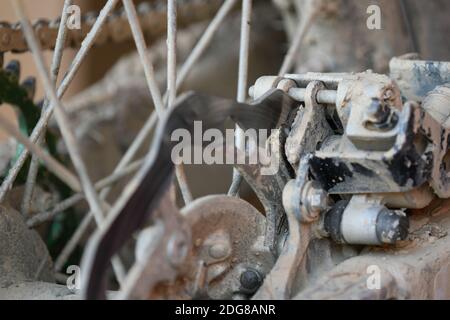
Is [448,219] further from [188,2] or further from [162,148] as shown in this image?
[188,2]

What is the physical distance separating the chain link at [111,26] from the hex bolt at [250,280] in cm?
71

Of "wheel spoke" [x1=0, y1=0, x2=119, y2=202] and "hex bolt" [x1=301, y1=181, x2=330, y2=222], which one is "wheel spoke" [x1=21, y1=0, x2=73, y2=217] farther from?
"hex bolt" [x1=301, y1=181, x2=330, y2=222]

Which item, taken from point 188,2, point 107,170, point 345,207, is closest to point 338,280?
point 345,207

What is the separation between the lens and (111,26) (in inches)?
77.3

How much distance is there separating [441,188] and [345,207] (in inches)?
5.0

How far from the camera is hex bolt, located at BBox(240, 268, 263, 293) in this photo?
1048 millimetres

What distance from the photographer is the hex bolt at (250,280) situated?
1048 millimetres

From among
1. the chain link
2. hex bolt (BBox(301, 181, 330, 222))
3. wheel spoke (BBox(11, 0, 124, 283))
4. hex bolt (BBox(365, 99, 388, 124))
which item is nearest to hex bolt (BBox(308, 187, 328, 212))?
hex bolt (BBox(301, 181, 330, 222))

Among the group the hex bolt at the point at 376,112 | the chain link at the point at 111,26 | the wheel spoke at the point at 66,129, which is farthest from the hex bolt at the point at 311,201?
the chain link at the point at 111,26

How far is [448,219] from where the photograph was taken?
1170 mm

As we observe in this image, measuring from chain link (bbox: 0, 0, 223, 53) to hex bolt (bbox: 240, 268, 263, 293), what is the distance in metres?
0.71

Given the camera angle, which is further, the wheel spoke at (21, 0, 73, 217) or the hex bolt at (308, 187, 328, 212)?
the wheel spoke at (21, 0, 73, 217)

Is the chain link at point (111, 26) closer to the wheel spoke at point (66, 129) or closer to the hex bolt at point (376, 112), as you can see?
the wheel spoke at point (66, 129)

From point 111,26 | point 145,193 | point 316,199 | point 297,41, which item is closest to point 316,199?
point 316,199
